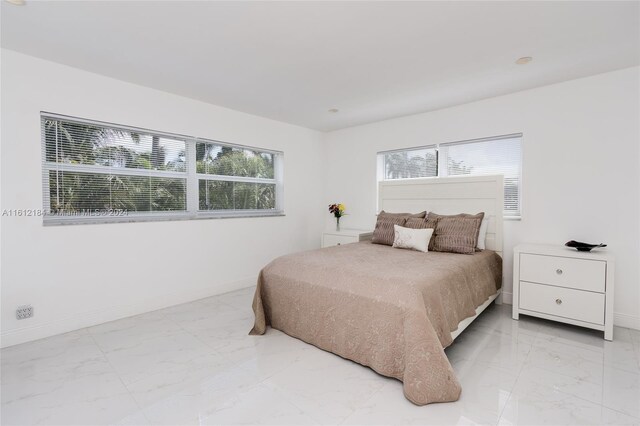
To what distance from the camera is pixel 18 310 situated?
2.47 metres

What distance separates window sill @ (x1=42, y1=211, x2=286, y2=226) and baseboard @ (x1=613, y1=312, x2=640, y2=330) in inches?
152

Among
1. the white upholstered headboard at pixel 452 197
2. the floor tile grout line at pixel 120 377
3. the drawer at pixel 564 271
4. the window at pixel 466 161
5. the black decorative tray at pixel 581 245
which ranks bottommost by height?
the floor tile grout line at pixel 120 377

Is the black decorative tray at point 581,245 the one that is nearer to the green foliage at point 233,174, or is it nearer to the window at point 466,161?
the window at point 466,161

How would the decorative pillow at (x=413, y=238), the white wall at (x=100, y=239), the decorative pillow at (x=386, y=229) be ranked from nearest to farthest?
the white wall at (x=100, y=239) < the decorative pillow at (x=413, y=238) < the decorative pillow at (x=386, y=229)

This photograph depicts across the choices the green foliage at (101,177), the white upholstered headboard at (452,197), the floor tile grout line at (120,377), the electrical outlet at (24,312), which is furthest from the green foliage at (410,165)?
the electrical outlet at (24,312)

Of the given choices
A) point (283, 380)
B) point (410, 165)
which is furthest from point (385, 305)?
point (410, 165)

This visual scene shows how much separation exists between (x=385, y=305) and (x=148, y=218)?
2.62 meters

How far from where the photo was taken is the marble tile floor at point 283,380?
1625 mm

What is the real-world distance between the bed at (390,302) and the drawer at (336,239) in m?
0.86

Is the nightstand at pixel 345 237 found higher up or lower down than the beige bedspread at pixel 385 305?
higher up

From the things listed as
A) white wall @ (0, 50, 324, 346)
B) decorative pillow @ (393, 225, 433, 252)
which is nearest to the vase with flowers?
white wall @ (0, 50, 324, 346)

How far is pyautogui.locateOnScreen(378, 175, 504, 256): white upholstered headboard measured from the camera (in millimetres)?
3359

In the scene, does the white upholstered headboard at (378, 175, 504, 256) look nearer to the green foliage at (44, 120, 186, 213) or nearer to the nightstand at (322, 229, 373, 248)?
the nightstand at (322, 229, 373, 248)

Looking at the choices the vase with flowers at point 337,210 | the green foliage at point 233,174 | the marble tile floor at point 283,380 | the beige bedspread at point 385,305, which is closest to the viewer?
the marble tile floor at point 283,380
